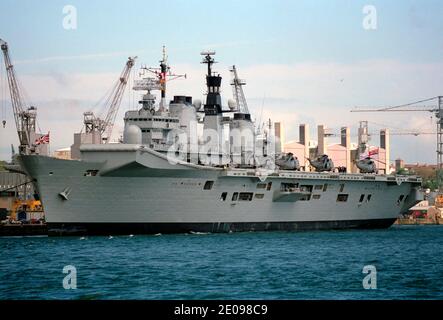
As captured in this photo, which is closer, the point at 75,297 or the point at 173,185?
the point at 75,297

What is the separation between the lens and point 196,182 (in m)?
50.9

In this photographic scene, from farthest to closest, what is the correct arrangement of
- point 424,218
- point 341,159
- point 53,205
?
point 341,159 → point 424,218 → point 53,205

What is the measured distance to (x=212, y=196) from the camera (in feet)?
171

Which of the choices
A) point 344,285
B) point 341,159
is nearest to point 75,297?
point 344,285

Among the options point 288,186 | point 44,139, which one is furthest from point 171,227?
point 44,139

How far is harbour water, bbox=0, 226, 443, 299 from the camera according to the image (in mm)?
27219

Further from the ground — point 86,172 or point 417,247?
point 86,172

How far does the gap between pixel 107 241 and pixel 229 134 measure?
17.8m

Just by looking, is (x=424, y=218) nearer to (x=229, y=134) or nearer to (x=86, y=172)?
(x=229, y=134)

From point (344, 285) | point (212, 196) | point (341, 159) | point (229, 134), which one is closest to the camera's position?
point (344, 285)

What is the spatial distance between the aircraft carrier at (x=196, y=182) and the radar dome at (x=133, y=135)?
6cm

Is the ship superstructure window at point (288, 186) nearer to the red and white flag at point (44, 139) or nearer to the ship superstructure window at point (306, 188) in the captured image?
the ship superstructure window at point (306, 188)

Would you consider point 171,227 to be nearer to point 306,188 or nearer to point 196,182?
point 196,182

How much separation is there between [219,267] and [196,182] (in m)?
17.6
